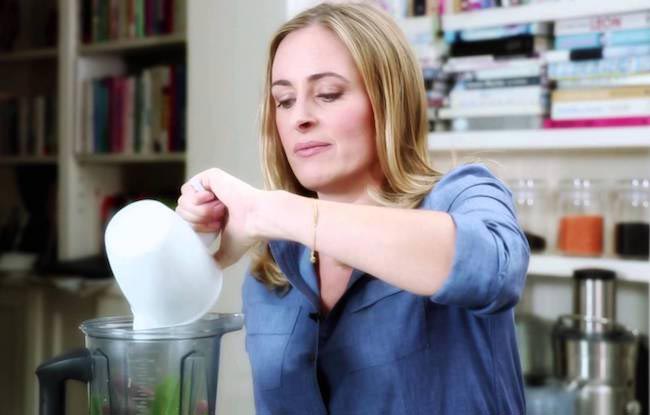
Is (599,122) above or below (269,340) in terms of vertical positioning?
above

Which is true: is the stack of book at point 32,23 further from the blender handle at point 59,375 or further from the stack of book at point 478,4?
the blender handle at point 59,375

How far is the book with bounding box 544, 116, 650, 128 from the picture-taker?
1976 mm

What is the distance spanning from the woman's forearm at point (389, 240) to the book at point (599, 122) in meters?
1.36

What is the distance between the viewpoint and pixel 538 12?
210cm

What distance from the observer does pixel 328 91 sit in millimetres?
986

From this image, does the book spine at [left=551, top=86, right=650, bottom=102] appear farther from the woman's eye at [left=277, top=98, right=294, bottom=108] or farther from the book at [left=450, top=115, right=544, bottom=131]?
the woman's eye at [left=277, top=98, right=294, bottom=108]

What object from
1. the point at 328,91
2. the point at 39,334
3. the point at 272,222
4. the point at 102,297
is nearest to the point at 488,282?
the point at 272,222

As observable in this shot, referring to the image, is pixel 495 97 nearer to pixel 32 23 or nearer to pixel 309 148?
pixel 309 148

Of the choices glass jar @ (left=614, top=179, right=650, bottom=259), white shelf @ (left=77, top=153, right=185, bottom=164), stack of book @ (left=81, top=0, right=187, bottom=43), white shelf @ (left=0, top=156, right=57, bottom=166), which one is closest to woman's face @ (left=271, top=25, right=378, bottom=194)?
glass jar @ (left=614, top=179, right=650, bottom=259)

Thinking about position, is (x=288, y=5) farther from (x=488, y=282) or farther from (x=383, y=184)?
(x=488, y=282)

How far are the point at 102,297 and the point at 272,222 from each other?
238cm

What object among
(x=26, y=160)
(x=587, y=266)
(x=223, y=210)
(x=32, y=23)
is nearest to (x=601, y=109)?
(x=587, y=266)

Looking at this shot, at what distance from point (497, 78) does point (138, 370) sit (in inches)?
63.1

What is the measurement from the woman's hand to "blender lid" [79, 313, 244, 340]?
0.26 ft
